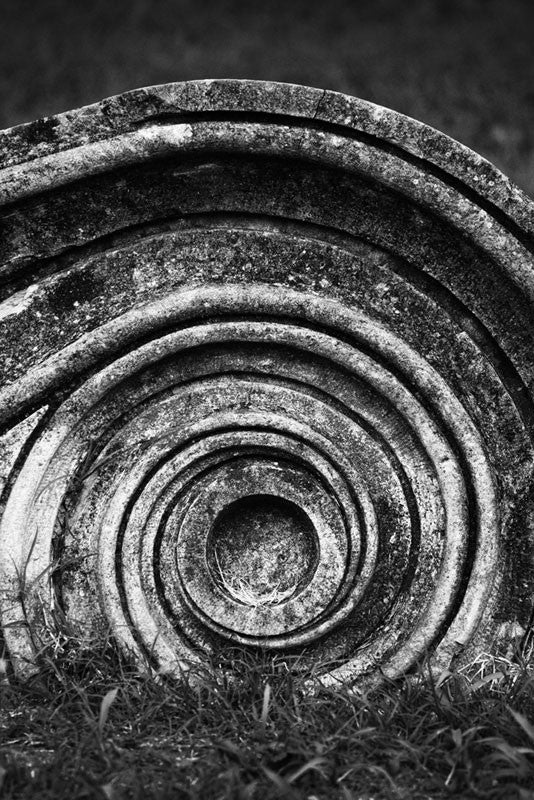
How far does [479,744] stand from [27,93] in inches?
231

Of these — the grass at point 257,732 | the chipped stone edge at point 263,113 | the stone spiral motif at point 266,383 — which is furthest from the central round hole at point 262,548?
the chipped stone edge at point 263,113

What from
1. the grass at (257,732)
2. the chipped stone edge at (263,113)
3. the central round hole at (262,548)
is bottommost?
the grass at (257,732)

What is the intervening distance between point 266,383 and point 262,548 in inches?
23.3

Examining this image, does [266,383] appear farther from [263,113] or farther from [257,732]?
[257,732]

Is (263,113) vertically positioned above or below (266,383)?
above

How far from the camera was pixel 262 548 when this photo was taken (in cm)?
275

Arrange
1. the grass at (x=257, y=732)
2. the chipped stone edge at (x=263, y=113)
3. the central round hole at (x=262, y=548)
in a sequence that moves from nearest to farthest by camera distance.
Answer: the grass at (x=257, y=732) < the chipped stone edge at (x=263, y=113) < the central round hole at (x=262, y=548)

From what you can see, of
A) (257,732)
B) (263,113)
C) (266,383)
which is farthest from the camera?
(266,383)

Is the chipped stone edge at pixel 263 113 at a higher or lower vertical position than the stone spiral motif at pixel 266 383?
higher

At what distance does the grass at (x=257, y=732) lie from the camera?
6.56ft

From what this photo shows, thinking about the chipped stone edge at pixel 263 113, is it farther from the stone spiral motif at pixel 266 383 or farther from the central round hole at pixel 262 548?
the central round hole at pixel 262 548

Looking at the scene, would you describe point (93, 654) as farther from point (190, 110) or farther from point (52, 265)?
point (190, 110)

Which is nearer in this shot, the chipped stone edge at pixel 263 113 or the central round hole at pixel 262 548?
the chipped stone edge at pixel 263 113

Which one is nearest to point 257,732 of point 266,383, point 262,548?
point 262,548
